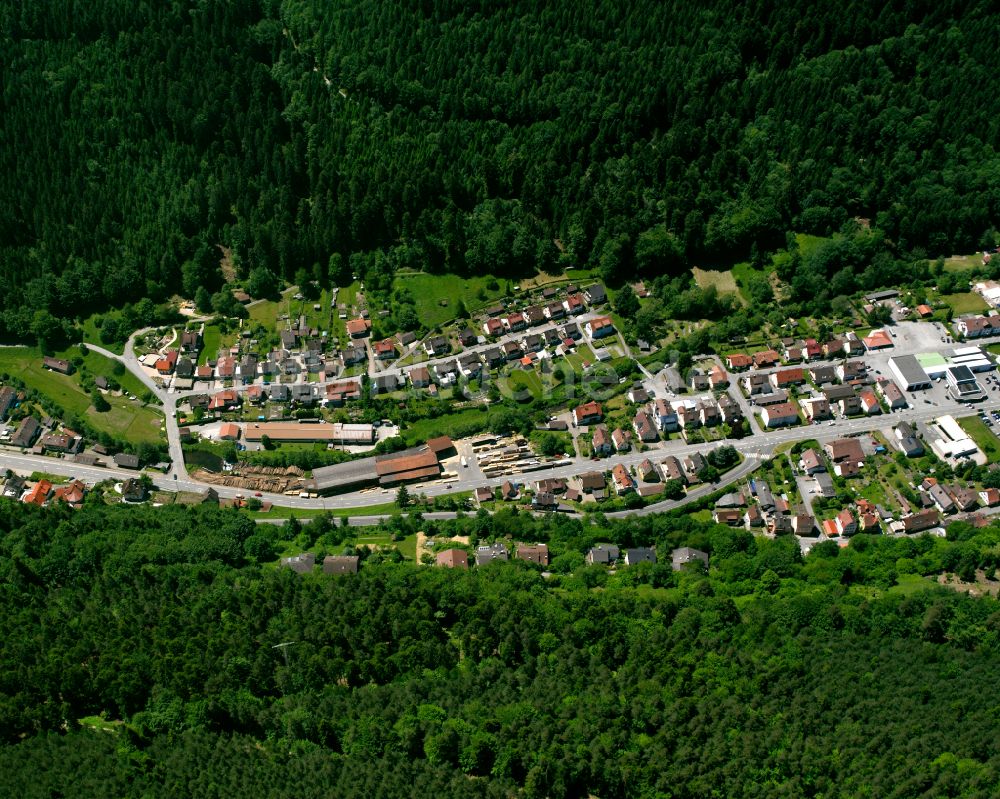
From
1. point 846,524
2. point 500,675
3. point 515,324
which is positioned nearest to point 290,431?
point 515,324

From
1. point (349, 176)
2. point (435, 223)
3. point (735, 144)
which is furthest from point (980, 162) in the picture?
point (349, 176)

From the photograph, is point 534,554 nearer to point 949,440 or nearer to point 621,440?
point 621,440

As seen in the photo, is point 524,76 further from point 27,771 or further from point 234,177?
point 27,771

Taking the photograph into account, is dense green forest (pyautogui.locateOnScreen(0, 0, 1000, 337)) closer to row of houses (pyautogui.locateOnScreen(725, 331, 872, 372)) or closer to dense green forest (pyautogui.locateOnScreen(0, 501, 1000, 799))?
row of houses (pyautogui.locateOnScreen(725, 331, 872, 372))

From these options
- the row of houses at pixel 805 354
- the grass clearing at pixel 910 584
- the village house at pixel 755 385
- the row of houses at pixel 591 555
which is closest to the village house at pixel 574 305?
the row of houses at pixel 805 354

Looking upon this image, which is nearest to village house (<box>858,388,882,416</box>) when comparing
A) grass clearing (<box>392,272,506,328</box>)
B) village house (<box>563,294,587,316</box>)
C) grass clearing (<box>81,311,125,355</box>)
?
village house (<box>563,294,587,316</box>)
